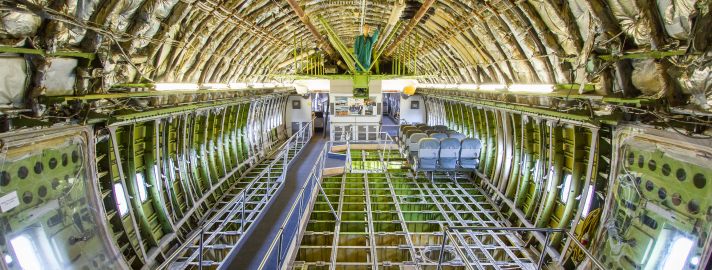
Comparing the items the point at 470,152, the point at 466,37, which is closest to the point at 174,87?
the point at 466,37

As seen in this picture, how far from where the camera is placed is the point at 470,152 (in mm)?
9445

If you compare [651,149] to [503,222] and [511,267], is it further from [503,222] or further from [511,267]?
[503,222]

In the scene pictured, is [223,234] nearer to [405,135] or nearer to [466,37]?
[405,135]

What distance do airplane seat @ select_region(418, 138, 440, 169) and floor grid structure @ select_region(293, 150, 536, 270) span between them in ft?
2.72

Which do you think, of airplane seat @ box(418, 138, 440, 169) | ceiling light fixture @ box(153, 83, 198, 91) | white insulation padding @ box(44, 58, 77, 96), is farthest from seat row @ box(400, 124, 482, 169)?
white insulation padding @ box(44, 58, 77, 96)

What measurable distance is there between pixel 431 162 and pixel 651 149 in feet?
18.3

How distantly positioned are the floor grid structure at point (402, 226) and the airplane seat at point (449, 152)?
2.83 feet

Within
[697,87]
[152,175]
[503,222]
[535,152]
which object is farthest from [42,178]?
[535,152]

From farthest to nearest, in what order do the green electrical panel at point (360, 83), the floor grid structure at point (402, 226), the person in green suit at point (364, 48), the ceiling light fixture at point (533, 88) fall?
1. the green electrical panel at point (360, 83)
2. the person in green suit at point (364, 48)
3. the floor grid structure at point (402, 226)
4. the ceiling light fixture at point (533, 88)

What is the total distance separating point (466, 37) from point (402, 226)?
527 cm

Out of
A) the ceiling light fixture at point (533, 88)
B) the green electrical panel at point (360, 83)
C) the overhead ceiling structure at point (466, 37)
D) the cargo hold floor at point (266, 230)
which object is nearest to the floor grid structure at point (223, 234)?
the cargo hold floor at point (266, 230)

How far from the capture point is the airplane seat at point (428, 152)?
9328 millimetres

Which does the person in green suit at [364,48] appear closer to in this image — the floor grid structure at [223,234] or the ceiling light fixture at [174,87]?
the floor grid structure at [223,234]

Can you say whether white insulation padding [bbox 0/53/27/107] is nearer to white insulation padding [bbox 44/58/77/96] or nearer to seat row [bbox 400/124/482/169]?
white insulation padding [bbox 44/58/77/96]
